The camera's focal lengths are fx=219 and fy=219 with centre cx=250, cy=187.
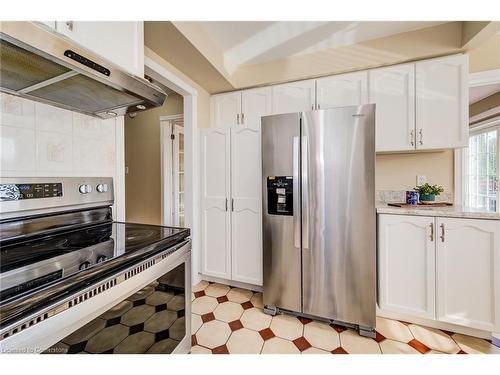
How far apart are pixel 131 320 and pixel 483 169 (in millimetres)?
4640

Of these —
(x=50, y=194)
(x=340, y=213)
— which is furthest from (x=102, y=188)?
(x=340, y=213)

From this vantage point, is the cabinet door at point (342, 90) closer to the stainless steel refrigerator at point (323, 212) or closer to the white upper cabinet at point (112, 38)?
the stainless steel refrigerator at point (323, 212)

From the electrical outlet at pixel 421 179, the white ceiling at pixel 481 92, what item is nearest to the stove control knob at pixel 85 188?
Result: the electrical outlet at pixel 421 179

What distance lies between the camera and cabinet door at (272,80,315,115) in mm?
2256

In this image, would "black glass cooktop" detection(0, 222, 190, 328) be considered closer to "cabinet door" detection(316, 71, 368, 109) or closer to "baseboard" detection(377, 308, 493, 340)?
"baseboard" detection(377, 308, 493, 340)

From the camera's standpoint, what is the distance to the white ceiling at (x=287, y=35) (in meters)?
1.88

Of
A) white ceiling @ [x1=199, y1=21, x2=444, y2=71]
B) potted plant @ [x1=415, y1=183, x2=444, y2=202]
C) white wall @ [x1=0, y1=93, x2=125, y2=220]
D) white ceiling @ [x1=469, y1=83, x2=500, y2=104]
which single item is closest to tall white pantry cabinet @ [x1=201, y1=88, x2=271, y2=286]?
white ceiling @ [x1=199, y1=21, x2=444, y2=71]

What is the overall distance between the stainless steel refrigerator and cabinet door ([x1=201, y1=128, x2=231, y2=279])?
580 millimetres

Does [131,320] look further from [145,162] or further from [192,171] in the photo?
[145,162]

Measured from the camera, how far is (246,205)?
2150 mm
